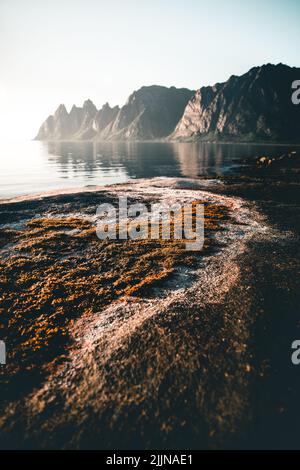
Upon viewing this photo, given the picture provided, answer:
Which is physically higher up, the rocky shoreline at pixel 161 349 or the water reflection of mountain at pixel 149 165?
the water reflection of mountain at pixel 149 165

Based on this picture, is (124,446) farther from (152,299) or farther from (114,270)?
(114,270)

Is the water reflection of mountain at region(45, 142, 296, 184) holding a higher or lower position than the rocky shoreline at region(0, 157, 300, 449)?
higher

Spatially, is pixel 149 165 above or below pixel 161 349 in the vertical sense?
above

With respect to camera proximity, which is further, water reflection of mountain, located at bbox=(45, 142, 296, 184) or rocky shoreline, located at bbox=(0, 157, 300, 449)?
water reflection of mountain, located at bbox=(45, 142, 296, 184)

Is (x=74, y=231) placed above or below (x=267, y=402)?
above

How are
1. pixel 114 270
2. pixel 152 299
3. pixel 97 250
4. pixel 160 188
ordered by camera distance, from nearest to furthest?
1. pixel 152 299
2. pixel 114 270
3. pixel 97 250
4. pixel 160 188

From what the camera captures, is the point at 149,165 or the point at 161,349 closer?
the point at 161,349

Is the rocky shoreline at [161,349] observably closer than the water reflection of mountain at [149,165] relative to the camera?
Yes

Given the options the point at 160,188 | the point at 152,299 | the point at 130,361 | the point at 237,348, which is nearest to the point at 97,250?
the point at 152,299

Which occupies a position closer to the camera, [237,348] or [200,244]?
[237,348]
